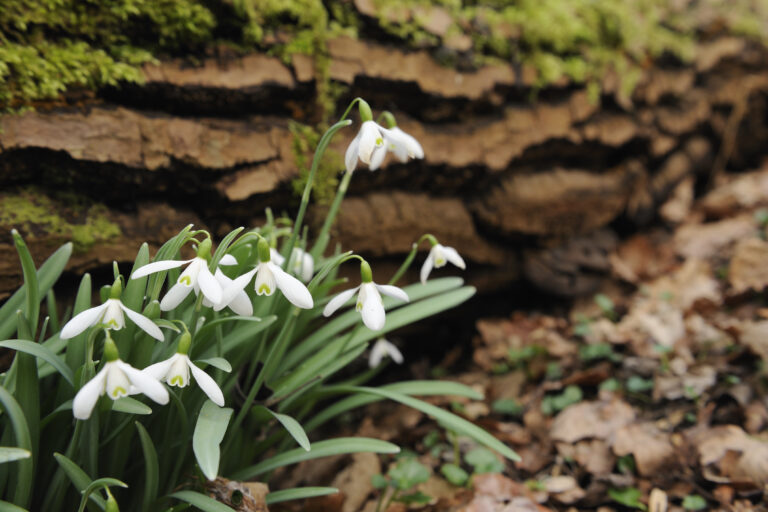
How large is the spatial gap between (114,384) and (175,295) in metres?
0.21

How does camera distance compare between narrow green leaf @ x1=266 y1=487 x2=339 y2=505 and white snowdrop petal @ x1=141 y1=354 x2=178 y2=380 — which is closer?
white snowdrop petal @ x1=141 y1=354 x2=178 y2=380

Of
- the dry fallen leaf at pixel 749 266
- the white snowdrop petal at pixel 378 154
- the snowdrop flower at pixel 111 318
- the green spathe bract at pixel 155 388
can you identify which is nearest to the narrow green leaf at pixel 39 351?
the green spathe bract at pixel 155 388

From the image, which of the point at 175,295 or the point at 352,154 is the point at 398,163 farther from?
the point at 175,295

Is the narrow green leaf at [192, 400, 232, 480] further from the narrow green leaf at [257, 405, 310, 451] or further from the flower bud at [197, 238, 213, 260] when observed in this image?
the flower bud at [197, 238, 213, 260]

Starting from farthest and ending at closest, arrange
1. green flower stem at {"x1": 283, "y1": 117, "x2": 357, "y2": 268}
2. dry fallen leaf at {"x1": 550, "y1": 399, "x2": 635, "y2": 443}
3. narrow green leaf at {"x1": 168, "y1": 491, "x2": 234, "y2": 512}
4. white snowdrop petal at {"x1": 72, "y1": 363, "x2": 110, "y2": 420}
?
1. dry fallen leaf at {"x1": 550, "y1": 399, "x2": 635, "y2": 443}
2. green flower stem at {"x1": 283, "y1": 117, "x2": 357, "y2": 268}
3. narrow green leaf at {"x1": 168, "y1": 491, "x2": 234, "y2": 512}
4. white snowdrop petal at {"x1": 72, "y1": 363, "x2": 110, "y2": 420}

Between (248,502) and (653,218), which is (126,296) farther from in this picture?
(653,218)

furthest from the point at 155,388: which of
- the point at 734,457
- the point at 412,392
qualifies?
the point at 734,457

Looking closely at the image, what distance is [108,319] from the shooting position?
1.08 m

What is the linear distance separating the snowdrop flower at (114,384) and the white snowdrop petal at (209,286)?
172 millimetres

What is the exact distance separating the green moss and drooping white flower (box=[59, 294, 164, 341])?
573 millimetres

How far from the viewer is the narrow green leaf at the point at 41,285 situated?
137 cm

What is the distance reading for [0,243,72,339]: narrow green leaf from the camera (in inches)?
53.8

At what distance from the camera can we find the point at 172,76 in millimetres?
1689

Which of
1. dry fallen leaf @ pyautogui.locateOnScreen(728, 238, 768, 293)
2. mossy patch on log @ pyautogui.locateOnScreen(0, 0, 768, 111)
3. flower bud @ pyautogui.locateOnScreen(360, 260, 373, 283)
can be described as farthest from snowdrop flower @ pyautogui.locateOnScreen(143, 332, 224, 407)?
dry fallen leaf @ pyautogui.locateOnScreen(728, 238, 768, 293)
